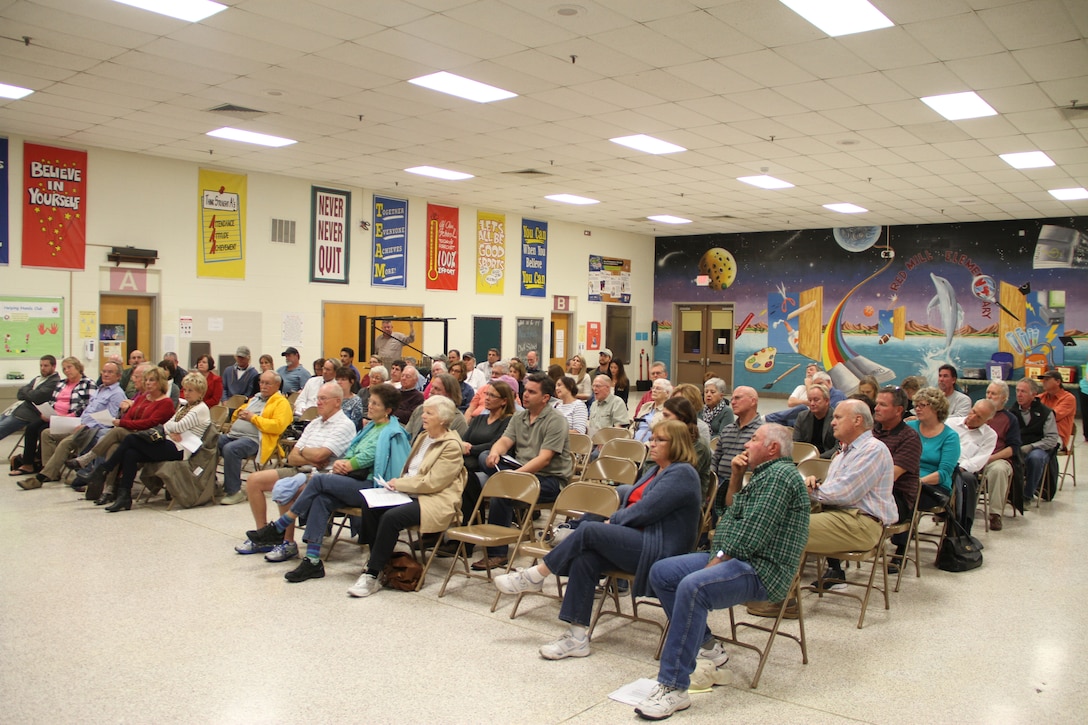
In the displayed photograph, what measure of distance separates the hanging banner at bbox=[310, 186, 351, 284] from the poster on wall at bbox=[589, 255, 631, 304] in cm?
655

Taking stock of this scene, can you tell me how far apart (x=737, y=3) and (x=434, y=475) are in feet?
11.9

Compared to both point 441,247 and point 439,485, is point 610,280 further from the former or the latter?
point 439,485

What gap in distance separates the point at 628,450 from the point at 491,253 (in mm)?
10358

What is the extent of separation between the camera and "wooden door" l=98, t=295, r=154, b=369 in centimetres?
1108

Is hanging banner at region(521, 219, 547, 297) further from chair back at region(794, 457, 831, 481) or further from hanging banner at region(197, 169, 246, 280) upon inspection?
chair back at region(794, 457, 831, 481)

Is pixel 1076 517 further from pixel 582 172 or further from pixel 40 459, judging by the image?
pixel 40 459

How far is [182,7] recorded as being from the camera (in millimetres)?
6027

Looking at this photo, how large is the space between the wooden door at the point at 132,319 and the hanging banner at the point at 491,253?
20.3 feet

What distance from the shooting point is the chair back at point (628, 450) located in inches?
253

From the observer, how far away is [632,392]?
20281 millimetres

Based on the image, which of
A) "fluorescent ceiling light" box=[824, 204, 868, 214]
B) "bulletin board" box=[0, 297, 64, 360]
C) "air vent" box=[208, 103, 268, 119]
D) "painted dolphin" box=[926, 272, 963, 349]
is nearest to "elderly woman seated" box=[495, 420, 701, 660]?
"air vent" box=[208, 103, 268, 119]

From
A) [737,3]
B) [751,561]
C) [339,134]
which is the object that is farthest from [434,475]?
[339,134]

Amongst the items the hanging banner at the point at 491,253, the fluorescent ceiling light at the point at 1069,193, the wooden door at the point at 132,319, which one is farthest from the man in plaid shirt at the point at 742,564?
the hanging banner at the point at 491,253

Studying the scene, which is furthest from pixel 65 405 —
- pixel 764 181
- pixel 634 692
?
pixel 764 181
